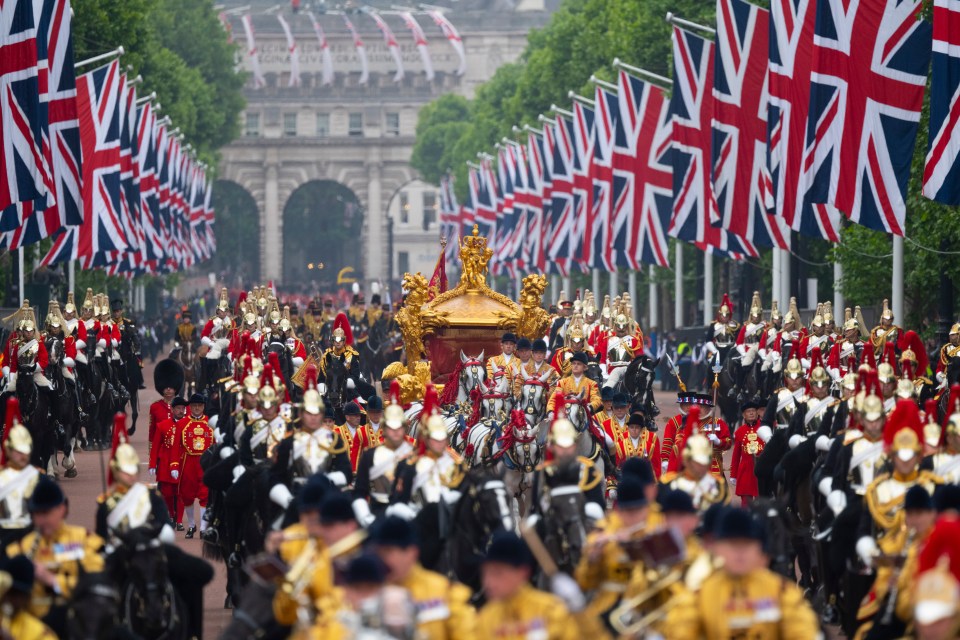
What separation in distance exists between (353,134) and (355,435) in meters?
123

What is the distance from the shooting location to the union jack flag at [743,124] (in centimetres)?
3497

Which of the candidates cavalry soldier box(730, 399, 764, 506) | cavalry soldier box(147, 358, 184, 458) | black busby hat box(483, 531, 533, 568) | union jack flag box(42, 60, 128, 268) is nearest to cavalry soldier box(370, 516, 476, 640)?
black busby hat box(483, 531, 533, 568)

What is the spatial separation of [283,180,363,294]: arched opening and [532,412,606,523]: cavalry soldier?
125m

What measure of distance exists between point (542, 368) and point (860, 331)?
25.7 feet

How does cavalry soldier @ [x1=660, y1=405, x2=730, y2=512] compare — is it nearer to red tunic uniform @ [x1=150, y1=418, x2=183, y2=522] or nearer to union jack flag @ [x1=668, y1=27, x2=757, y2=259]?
red tunic uniform @ [x1=150, y1=418, x2=183, y2=522]

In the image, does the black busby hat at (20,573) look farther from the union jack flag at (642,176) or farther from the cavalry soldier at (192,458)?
the union jack flag at (642,176)

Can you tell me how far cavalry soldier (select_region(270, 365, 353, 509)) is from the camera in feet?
53.8

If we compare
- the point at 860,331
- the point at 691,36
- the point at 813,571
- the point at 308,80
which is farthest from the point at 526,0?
the point at 813,571

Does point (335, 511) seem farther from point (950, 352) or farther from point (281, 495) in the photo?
point (950, 352)

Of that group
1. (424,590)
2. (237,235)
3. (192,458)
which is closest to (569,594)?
(424,590)

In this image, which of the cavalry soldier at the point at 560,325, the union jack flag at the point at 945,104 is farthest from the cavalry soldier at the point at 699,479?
the cavalry soldier at the point at 560,325

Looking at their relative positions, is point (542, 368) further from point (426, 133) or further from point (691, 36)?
point (426, 133)

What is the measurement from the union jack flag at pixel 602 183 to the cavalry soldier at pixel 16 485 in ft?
108

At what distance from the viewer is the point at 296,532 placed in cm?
1256
